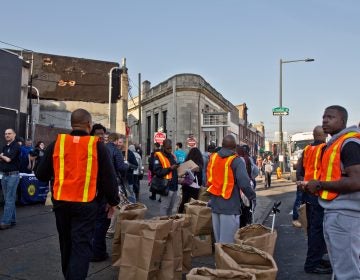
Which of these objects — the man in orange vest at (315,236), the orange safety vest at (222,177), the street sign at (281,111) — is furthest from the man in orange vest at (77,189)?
the street sign at (281,111)

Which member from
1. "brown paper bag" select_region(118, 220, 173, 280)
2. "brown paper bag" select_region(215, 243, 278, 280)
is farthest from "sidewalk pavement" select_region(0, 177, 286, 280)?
"brown paper bag" select_region(215, 243, 278, 280)

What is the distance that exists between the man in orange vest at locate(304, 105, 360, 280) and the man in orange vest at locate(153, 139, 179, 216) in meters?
3.83

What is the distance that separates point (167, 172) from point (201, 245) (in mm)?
1563

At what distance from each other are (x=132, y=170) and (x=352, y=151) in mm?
7528

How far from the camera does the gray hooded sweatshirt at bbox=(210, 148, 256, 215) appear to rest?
4.75 metres

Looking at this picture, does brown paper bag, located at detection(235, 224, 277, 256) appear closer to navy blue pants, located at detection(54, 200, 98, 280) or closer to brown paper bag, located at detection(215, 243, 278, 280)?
brown paper bag, located at detection(215, 243, 278, 280)

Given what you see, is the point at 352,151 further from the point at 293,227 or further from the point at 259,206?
the point at 259,206

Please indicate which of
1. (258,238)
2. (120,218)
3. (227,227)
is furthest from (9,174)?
(258,238)

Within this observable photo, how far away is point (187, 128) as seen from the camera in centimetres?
3200

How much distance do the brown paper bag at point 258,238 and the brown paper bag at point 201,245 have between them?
1489mm

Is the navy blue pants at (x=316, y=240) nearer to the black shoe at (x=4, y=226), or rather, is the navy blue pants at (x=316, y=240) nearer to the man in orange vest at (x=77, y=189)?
Answer: the man in orange vest at (x=77, y=189)

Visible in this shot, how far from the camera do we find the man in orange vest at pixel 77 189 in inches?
139

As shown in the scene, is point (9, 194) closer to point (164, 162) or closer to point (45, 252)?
point (45, 252)

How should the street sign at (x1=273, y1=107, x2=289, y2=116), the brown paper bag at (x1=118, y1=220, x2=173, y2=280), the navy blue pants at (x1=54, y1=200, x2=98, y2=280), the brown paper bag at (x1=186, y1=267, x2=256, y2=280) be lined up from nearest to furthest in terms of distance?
the brown paper bag at (x1=186, y1=267, x2=256, y2=280)
the navy blue pants at (x1=54, y1=200, x2=98, y2=280)
the brown paper bag at (x1=118, y1=220, x2=173, y2=280)
the street sign at (x1=273, y1=107, x2=289, y2=116)
